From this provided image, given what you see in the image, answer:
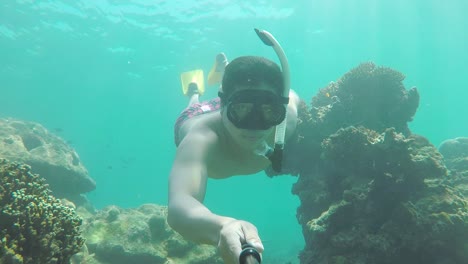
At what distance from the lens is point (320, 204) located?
24.2 feet

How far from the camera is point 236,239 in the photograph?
1.65 meters

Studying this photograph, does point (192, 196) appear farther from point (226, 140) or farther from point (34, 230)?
point (34, 230)

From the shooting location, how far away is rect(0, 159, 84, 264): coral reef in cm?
311

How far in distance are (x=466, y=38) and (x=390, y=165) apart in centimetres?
4925

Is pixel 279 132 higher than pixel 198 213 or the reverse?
higher

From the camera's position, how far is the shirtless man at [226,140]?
2.33 m

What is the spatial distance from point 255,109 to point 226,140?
0.77 m

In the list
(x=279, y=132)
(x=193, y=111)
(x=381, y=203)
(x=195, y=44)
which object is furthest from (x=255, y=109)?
(x=195, y=44)

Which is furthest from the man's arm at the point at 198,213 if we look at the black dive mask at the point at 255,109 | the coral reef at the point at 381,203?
the coral reef at the point at 381,203

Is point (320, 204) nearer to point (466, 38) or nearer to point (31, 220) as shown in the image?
point (31, 220)

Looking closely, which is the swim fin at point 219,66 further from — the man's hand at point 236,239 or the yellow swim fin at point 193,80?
the man's hand at point 236,239

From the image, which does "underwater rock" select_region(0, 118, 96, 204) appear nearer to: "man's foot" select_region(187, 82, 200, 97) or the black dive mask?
"man's foot" select_region(187, 82, 200, 97)

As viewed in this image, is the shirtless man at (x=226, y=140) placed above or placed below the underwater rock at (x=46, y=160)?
below

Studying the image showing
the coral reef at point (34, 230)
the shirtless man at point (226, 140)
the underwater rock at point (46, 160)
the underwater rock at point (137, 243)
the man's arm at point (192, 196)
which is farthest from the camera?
the underwater rock at point (46, 160)
